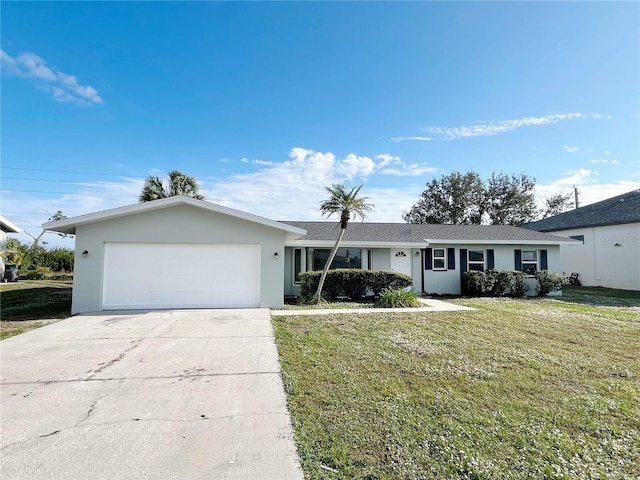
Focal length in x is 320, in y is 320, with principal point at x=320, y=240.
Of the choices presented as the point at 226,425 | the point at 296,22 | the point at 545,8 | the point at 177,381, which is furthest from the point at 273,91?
the point at 226,425

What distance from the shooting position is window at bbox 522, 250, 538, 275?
15.0 m

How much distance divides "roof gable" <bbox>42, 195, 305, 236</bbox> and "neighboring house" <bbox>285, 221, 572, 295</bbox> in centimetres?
357

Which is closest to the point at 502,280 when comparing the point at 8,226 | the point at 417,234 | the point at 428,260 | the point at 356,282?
the point at 428,260

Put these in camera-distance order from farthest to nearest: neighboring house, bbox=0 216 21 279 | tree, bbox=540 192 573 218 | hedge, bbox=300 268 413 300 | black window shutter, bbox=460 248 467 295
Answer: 1. tree, bbox=540 192 573 218
2. neighboring house, bbox=0 216 21 279
3. black window shutter, bbox=460 248 467 295
4. hedge, bbox=300 268 413 300

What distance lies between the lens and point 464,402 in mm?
3551

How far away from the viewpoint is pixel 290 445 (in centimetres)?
274

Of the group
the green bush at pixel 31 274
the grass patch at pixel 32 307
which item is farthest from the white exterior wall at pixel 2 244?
the grass patch at pixel 32 307

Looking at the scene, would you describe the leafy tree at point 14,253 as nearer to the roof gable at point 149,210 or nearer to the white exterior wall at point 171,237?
the roof gable at point 149,210

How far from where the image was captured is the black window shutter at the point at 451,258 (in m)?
14.7

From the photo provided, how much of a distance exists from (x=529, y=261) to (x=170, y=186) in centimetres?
1973

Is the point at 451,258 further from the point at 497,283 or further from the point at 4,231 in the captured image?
the point at 4,231

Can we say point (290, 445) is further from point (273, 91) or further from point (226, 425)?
point (273, 91)

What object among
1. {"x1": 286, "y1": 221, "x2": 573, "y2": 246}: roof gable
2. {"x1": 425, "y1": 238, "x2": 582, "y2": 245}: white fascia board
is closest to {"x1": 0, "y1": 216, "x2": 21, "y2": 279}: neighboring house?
{"x1": 286, "y1": 221, "x2": 573, "y2": 246}: roof gable

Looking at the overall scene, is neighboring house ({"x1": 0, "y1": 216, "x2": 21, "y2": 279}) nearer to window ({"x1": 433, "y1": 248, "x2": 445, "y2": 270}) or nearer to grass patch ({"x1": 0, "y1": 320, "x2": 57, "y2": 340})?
grass patch ({"x1": 0, "y1": 320, "x2": 57, "y2": 340})
